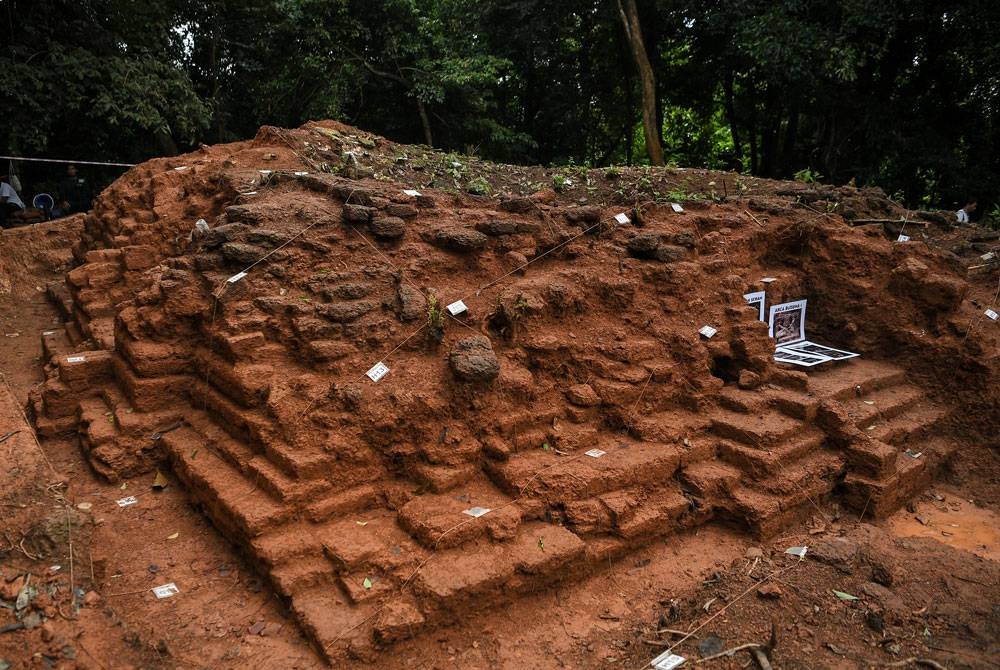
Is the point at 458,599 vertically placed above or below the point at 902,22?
below

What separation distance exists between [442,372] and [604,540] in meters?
1.49

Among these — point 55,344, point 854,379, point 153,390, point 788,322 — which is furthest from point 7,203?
point 854,379

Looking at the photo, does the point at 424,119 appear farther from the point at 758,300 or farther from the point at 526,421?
the point at 526,421

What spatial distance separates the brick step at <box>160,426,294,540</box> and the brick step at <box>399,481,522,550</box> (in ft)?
2.38

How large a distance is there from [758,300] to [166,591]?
5.21 metres

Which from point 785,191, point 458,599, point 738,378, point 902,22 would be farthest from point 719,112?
point 458,599

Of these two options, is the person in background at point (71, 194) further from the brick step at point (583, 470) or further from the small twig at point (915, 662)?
the small twig at point (915, 662)

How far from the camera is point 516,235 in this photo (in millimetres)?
5398

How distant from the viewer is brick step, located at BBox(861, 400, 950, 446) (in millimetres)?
5117

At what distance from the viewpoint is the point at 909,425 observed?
17.6ft

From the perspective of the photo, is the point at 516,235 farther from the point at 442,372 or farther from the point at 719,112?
the point at 719,112

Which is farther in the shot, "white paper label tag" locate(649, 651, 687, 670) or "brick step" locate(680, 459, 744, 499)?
"brick step" locate(680, 459, 744, 499)

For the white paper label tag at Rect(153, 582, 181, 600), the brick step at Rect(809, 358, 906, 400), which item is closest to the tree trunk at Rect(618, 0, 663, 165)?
the brick step at Rect(809, 358, 906, 400)

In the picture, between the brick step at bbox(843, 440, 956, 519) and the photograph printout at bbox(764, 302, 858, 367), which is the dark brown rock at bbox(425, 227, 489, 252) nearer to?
the photograph printout at bbox(764, 302, 858, 367)
